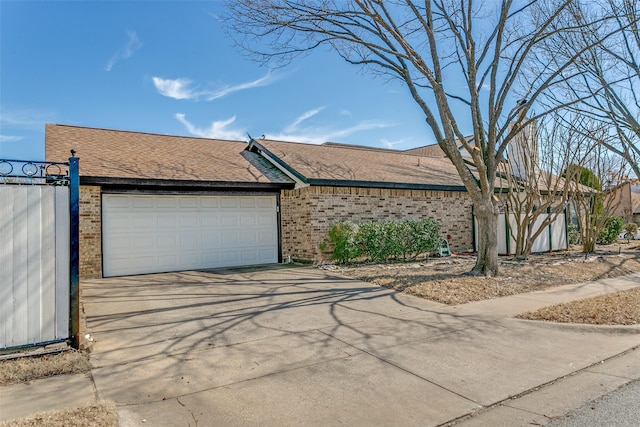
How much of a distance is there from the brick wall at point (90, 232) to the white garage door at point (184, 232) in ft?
0.59

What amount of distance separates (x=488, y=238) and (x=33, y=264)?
917cm

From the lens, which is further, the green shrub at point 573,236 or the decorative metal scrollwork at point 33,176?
the green shrub at point 573,236

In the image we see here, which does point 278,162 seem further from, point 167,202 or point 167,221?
point 167,221

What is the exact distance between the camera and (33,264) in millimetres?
4727

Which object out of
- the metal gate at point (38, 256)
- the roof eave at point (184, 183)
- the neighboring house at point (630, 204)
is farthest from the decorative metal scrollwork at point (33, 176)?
the neighboring house at point (630, 204)

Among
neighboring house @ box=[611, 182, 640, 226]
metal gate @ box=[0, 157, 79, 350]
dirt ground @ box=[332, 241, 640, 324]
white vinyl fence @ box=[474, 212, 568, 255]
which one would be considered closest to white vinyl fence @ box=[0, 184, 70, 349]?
metal gate @ box=[0, 157, 79, 350]

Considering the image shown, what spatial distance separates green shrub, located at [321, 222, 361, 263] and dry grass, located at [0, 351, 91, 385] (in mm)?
8110

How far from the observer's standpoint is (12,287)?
181 inches

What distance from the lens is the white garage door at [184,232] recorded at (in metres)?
11.1

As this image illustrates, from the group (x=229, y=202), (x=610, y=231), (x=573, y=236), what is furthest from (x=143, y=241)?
(x=610, y=231)

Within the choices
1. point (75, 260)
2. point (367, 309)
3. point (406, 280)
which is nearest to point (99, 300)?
point (75, 260)

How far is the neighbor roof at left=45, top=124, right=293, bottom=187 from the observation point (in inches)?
444

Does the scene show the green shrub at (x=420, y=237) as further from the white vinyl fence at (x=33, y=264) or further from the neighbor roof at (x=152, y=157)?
the white vinyl fence at (x=33, y=264)

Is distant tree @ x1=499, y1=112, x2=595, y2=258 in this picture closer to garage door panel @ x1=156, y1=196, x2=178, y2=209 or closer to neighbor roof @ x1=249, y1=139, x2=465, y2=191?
neighbor roof @ x1=249, y1=139, x2=465, y2=191
